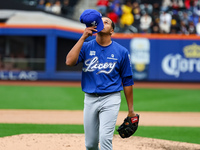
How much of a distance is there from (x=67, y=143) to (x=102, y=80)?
7.96 ft

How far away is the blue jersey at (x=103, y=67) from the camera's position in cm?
457

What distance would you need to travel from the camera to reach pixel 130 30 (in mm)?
19547

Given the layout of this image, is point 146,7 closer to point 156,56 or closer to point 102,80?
point 156,56

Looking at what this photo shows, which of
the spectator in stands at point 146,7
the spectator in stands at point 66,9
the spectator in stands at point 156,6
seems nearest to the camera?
the spectator in stands at point 146,7

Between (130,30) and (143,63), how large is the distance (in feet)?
6.01

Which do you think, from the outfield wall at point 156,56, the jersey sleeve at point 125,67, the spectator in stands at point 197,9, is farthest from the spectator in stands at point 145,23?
the jersey sleeve at point 125,67

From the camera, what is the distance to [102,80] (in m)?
4.57

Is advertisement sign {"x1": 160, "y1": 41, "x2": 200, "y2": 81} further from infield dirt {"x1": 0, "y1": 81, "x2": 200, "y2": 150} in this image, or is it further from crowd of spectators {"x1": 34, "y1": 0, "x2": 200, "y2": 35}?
infield dirt {"x1": 0, "y1": 81, "x2": 200, "y2": 150}

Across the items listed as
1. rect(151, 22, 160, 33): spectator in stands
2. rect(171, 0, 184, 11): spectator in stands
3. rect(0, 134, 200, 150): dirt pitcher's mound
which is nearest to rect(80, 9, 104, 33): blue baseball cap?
rect(0, 134, 200, 150): dirt pitcher's mound

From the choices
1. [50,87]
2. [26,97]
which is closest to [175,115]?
[26,97]

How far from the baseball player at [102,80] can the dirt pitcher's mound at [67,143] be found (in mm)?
1846

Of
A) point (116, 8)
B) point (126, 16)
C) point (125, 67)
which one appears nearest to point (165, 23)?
point (126, 16)

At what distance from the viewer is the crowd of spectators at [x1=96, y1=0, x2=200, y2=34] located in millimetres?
19625

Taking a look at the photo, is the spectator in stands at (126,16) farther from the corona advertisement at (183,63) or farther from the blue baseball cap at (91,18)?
the blue baseball cap at (91,18)
